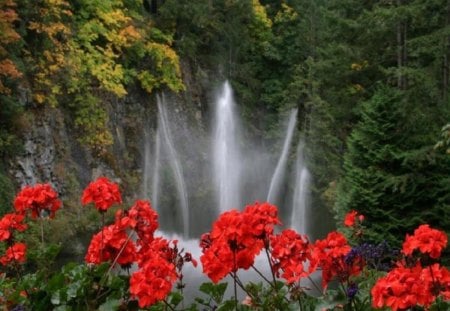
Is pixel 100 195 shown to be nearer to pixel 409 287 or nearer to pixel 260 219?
pixel 260 219

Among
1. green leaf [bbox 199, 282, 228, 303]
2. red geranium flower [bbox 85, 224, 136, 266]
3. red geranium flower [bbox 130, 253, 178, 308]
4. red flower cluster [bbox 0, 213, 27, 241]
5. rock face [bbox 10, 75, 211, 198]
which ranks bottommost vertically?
rock face [bbox 10, 75, 211, 198]

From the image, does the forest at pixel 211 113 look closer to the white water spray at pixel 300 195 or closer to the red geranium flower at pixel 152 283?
the red geranium flower at pixel 152 283

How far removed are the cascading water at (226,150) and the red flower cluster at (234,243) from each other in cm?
1667

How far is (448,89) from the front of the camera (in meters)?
10.8

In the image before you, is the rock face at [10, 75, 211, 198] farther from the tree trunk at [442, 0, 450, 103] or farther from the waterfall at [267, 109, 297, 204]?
the tree trunk at [442, 0, 450, 103]

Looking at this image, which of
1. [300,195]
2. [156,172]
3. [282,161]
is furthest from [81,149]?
[282,161]

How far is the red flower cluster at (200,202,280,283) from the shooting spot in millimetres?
2117

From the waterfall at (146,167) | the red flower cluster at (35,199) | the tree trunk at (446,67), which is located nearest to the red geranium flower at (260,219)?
the red flower cluster at (35,199)

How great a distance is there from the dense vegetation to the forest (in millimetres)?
48

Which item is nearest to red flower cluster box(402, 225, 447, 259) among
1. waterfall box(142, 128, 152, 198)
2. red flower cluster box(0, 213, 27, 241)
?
red flower cluster box(0, 213, 27, 241)

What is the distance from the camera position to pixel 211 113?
821 inches

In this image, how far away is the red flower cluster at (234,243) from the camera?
6.95ft

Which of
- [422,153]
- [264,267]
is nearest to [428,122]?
[422,153]

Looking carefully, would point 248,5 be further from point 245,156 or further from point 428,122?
point 428,122
